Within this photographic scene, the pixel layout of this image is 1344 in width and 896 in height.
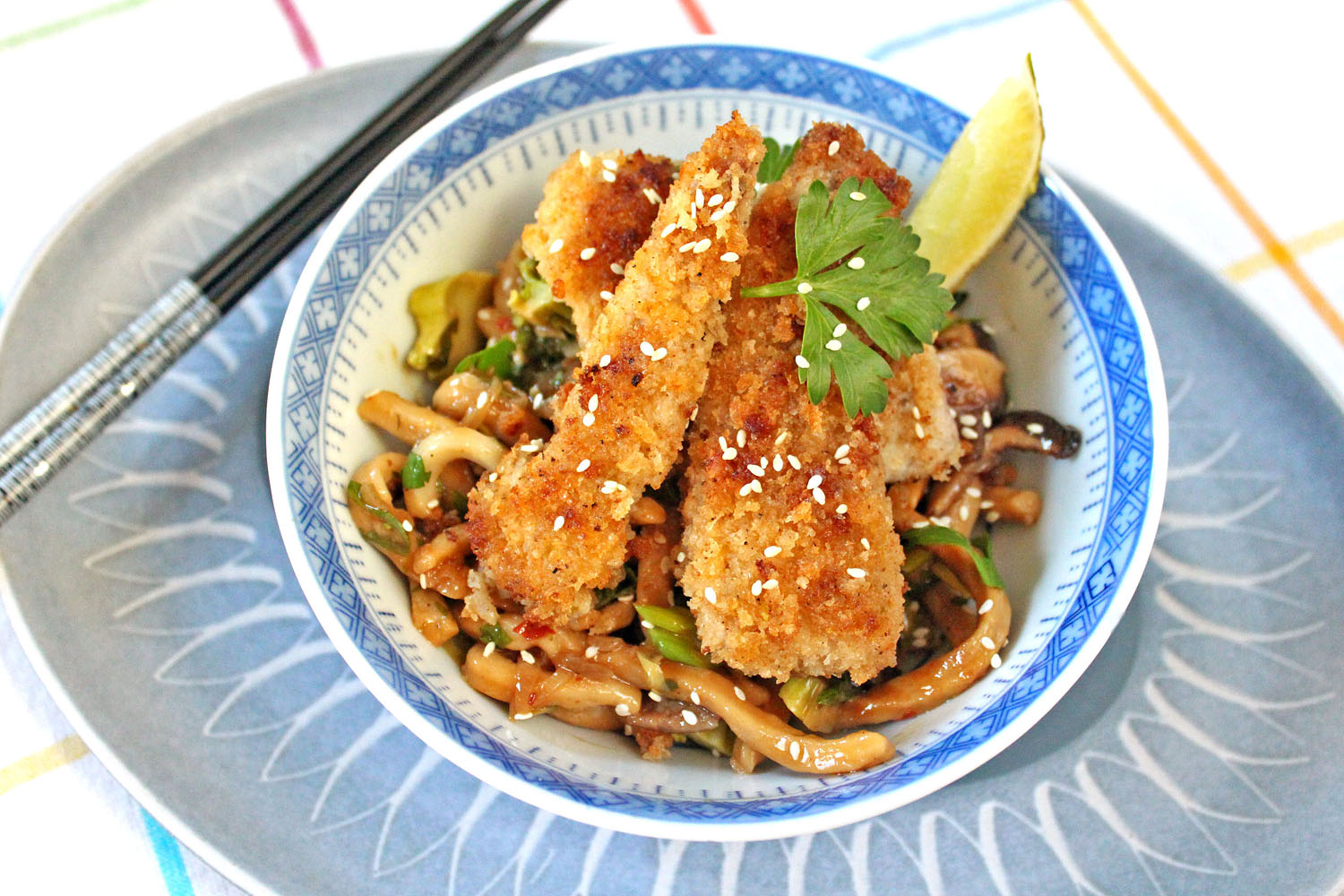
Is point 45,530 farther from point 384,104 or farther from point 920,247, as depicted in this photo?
point 920,247

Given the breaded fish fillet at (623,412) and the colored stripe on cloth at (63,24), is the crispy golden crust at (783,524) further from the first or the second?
the colored stripe on cloth at (63,24)

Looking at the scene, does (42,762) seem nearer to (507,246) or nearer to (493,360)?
(493,360)

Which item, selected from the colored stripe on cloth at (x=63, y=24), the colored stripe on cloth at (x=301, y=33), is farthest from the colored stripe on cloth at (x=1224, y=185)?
the colored stripe on cloth at (x=63, y=24)

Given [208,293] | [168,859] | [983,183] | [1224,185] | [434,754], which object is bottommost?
[168,859]

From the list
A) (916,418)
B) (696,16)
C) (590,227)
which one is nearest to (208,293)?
(590,227)

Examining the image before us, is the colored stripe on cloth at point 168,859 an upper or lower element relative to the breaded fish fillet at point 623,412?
lower

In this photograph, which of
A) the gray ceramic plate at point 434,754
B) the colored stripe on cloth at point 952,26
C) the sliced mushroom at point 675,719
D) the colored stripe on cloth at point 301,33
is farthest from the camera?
the colored stripe on cloth at point 952,26
